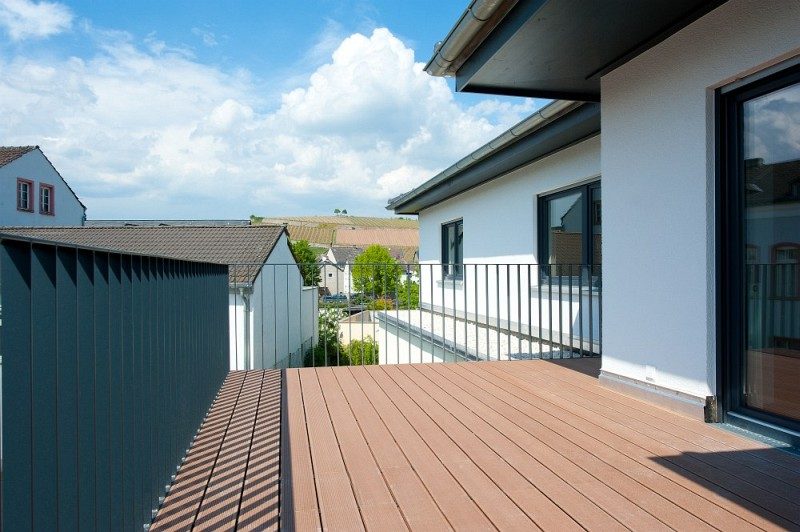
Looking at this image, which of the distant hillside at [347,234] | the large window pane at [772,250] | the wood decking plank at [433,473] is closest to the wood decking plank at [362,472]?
the wood decking plank at [433,473]

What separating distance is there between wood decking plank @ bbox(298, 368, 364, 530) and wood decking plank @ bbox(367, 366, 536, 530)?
18.2 inches

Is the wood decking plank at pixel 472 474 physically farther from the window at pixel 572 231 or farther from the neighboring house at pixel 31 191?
the neighboring house at pixel 31 191

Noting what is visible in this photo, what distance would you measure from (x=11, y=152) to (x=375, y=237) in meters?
44.8

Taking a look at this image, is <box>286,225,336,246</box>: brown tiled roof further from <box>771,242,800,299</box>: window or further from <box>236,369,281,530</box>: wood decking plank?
<box>771,242,800,299</box>: window

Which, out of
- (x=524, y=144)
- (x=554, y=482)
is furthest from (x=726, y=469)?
(x=524, y=144)

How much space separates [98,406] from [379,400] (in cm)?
244

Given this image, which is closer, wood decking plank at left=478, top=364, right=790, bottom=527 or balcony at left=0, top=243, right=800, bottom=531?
balcony at left=0, top=243, right=800, bottom=531

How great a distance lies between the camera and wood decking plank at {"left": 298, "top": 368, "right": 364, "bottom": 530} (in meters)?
1.90

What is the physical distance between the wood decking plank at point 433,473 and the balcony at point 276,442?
10 mm

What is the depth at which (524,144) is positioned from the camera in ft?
19.3

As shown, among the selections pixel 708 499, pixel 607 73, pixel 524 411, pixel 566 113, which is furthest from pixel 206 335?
pixel 566 113

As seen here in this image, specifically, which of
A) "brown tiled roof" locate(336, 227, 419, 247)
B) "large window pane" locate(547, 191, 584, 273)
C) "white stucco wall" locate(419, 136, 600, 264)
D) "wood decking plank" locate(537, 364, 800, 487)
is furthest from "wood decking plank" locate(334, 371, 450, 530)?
"brown tiled roof" locate(336, 227, 419, 247)

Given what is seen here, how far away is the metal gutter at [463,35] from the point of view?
289 cm

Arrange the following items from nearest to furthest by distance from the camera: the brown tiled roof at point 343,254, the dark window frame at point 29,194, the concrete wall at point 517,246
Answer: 1. the concrete wall at point 517,246
2. the dark window frame at point 29,194
3. the brown tiled roof at point 343,254
